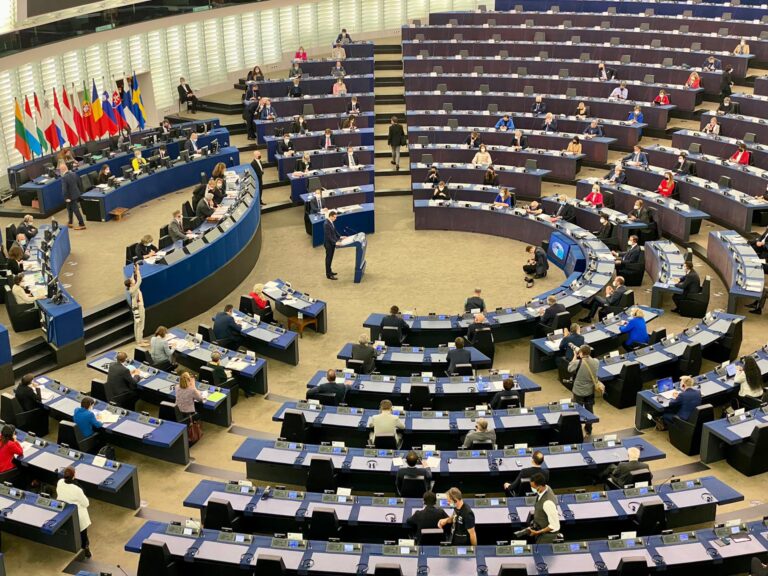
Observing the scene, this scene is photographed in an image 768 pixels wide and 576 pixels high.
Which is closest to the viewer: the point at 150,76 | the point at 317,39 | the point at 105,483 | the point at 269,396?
the point at 105,483

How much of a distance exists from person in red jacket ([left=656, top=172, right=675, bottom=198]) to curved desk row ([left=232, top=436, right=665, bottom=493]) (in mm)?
13514

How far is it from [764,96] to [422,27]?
1480cm

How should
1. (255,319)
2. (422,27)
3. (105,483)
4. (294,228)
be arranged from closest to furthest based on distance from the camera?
(105,483) < (255,319) < (294,228) < (422,27)

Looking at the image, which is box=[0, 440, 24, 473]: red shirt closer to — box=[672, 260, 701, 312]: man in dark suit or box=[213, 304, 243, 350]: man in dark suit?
box=[213, 304, 243, 350]: man in dark suit

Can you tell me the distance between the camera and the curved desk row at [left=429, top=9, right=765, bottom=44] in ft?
123

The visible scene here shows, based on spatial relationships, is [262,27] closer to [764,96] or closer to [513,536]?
[764,96]

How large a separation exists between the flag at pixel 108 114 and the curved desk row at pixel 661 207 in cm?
1649

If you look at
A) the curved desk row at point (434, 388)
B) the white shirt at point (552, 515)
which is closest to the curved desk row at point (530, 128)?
the curved desk row at point (434, 388)

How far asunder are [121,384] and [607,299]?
1105 centimetres

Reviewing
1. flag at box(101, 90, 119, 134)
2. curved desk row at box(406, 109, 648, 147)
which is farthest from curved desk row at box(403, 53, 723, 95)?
flag at box(101, 90, 119, 134)

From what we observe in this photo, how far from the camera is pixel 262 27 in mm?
41844

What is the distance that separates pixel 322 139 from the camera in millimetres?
32750

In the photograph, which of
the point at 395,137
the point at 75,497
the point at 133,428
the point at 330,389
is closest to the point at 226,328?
the point at 330,389

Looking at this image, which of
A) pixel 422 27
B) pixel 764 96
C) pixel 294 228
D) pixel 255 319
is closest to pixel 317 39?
pixel 422 27
